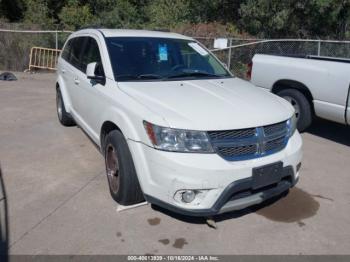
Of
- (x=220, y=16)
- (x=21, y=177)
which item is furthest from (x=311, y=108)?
(x=220, y=16)

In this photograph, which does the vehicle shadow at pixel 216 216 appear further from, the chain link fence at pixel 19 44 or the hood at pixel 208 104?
the chain link fence at pixel 19 44

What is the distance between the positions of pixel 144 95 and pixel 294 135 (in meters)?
1.61

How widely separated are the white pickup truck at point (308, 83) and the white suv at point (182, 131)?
193cm

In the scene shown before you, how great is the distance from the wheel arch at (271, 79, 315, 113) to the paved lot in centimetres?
111

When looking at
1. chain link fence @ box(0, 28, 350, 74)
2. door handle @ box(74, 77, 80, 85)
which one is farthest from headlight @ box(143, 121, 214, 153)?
chain link fence @ box(0, 28, 350, 74)

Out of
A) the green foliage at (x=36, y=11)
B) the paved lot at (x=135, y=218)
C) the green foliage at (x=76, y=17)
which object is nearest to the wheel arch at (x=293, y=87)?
the paved lot at (x=135, y=218)

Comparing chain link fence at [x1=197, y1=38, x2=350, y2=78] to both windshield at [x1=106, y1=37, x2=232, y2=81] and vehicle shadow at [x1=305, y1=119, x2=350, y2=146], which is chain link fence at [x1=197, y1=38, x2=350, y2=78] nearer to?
vehicle shadow at [x1=305, y1=119, x2=350, y2=146]

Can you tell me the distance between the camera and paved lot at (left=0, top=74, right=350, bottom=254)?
343 cm

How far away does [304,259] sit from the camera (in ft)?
10.8

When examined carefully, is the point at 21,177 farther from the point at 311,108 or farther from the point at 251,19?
the point at 251,19

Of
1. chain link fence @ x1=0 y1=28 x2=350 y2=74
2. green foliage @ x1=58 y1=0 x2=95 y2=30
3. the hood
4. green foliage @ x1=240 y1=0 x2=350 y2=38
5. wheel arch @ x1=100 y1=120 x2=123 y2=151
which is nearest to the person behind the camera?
the hood

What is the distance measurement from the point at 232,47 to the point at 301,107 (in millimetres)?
6376

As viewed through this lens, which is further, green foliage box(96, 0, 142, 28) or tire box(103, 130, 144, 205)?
green foliage box(96, 0, 142, 28)

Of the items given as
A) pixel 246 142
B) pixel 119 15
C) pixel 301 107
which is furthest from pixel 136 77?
pixel 119 15
